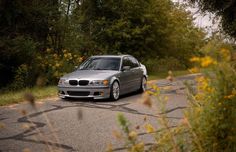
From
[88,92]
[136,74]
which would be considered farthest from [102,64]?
[88,92]

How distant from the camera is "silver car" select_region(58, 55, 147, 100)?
43.3ft

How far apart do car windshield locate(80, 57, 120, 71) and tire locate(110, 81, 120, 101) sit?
0.79 m

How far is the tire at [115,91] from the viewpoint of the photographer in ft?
44.1

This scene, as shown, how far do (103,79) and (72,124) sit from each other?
156 inches

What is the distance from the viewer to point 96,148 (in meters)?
7.24

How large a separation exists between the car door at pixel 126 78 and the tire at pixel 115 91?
0.36 meters

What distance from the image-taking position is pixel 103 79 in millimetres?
13195

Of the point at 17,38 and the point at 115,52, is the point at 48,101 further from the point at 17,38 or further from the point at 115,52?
the point at 115,52

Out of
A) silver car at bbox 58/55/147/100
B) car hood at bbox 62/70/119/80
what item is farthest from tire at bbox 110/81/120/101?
car hood at bbox 62/70/119/80

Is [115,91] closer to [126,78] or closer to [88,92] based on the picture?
[88,92]

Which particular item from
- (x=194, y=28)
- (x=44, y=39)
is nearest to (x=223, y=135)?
(x=44, y=39)

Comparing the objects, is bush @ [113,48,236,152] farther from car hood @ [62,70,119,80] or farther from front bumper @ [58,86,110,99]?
car hood @ [62,70,119,80]

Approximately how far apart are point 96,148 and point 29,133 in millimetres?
1818

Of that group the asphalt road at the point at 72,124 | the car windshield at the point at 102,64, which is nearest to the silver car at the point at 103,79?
the car windshield at the point at 102,64
